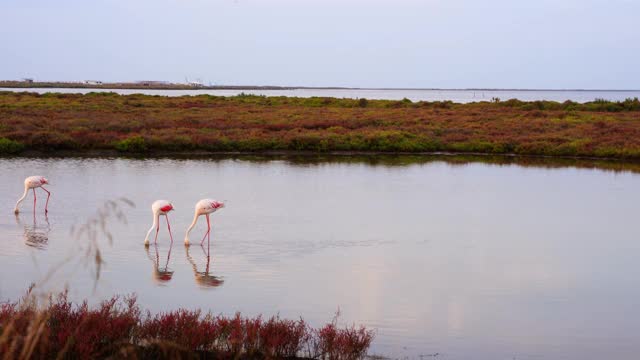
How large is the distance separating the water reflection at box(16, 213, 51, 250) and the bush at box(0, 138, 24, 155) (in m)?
14.5

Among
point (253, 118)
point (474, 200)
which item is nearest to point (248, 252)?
point (474, 200)

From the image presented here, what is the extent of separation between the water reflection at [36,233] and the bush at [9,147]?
47.5 feet

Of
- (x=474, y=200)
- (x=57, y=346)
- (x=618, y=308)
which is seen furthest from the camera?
(x=474, y=200)

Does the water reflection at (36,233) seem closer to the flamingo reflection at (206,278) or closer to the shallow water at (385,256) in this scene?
the shallow water at (385,256)

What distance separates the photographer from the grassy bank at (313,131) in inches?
1275

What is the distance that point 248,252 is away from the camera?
13523mm

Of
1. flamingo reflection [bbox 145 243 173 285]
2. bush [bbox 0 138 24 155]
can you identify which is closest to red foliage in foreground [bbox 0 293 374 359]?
flamingo reflection [bbox 145 243 173 285]

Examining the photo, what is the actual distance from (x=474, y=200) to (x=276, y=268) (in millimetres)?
9547

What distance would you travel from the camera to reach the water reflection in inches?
539

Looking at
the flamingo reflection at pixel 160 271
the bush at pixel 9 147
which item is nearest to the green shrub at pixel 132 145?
the bush at pixel 9 147

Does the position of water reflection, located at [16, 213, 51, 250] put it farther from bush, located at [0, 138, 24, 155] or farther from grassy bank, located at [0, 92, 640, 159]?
grassy bank, located at [0, 92, 640, 159]

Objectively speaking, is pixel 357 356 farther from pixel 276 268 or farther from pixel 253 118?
pixel 253 118

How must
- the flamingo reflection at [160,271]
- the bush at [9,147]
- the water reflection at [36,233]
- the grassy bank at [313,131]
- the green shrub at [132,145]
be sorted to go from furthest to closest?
the grassy bank at [313,131]
the green shrub at [132,145]
the bush at [9,147]
the water reflection at [36,233]
the flamingo reflection at [160,271]

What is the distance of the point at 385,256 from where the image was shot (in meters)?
13.7
